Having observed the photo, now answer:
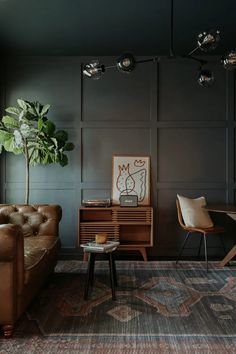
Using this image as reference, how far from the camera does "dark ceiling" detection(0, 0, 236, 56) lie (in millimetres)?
3442

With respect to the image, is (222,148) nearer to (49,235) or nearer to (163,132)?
(163,132)

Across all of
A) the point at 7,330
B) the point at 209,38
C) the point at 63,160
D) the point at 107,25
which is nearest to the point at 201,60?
the point at 209,38

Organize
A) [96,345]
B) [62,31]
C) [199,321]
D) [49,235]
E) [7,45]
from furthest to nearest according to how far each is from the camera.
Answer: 1. [7,45]
2. [62,31]
3. [49,235]
4. [199,321]
5. [96,345]

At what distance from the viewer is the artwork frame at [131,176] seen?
4.82 metres

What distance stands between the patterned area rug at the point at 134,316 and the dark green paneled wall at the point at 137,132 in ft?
4.07

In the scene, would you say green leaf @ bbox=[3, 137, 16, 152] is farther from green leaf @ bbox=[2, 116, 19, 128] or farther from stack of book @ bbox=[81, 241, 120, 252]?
stack of book @ bbox=[81, 241, 120, 252]

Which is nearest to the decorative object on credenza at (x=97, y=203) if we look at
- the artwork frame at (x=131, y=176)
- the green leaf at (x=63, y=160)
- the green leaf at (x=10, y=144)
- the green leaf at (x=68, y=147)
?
the artwork frame at (x=131, y=176)

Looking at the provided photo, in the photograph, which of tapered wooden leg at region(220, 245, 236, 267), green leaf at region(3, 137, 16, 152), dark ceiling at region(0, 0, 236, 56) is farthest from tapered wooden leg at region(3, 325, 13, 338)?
dark ceiling at region(0, 0, 236, 56)

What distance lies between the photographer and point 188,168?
484 centimetres

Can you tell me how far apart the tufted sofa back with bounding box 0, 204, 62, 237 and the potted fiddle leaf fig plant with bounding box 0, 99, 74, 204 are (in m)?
0.64

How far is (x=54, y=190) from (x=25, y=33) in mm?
2218

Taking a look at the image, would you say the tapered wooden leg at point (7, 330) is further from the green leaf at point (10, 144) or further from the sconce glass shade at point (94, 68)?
the green leaf at point (10, 144)

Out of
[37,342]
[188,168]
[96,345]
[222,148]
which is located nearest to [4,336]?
[37,342]

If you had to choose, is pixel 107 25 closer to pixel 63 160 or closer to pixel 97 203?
pixel 63 160
